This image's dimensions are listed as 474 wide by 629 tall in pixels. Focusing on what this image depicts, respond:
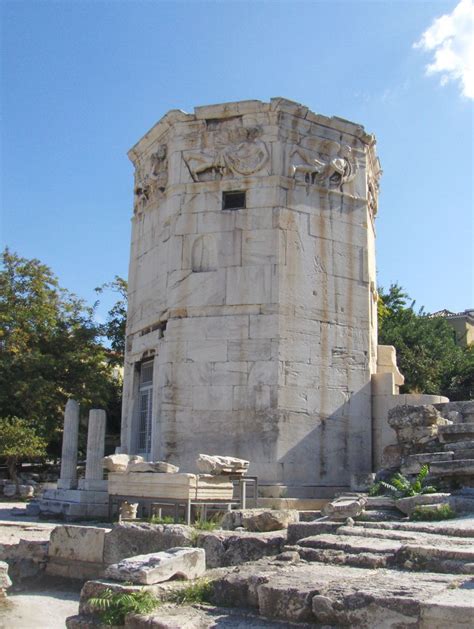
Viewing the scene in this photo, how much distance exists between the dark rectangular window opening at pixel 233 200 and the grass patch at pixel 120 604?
382 inches

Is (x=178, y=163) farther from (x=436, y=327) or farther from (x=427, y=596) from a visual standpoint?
(x=436, y=327)

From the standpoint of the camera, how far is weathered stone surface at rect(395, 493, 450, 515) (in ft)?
25.3

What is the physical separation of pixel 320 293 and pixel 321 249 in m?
0.94

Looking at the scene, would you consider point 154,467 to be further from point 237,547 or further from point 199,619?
point 199,619

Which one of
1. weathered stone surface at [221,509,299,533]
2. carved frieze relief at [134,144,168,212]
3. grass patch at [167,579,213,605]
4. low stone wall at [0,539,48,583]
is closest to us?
grass patch at [167,579,213,605]

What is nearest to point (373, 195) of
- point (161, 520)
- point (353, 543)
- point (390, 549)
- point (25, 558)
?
point (161, 520)

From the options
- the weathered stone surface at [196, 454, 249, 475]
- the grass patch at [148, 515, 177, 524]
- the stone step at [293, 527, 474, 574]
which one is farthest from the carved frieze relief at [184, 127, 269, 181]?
the stone step at [293, 527, 474, 574]

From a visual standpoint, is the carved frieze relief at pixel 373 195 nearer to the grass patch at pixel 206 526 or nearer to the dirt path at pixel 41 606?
the grass patch at pixel 206 526

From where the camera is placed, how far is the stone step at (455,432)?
33.7 ft

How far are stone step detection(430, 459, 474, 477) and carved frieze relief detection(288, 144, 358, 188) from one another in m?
7.09

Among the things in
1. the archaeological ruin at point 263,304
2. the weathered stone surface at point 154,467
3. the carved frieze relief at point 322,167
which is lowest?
the weathered stone surface at point 154,467

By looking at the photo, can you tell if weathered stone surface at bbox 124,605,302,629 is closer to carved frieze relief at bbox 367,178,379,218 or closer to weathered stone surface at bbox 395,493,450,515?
weathered stone surface at bbox 395,493,450,515

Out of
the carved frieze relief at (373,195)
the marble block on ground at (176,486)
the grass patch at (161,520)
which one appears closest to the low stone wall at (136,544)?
the grass patch at (161,520)

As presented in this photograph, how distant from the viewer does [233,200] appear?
14.1 metres
